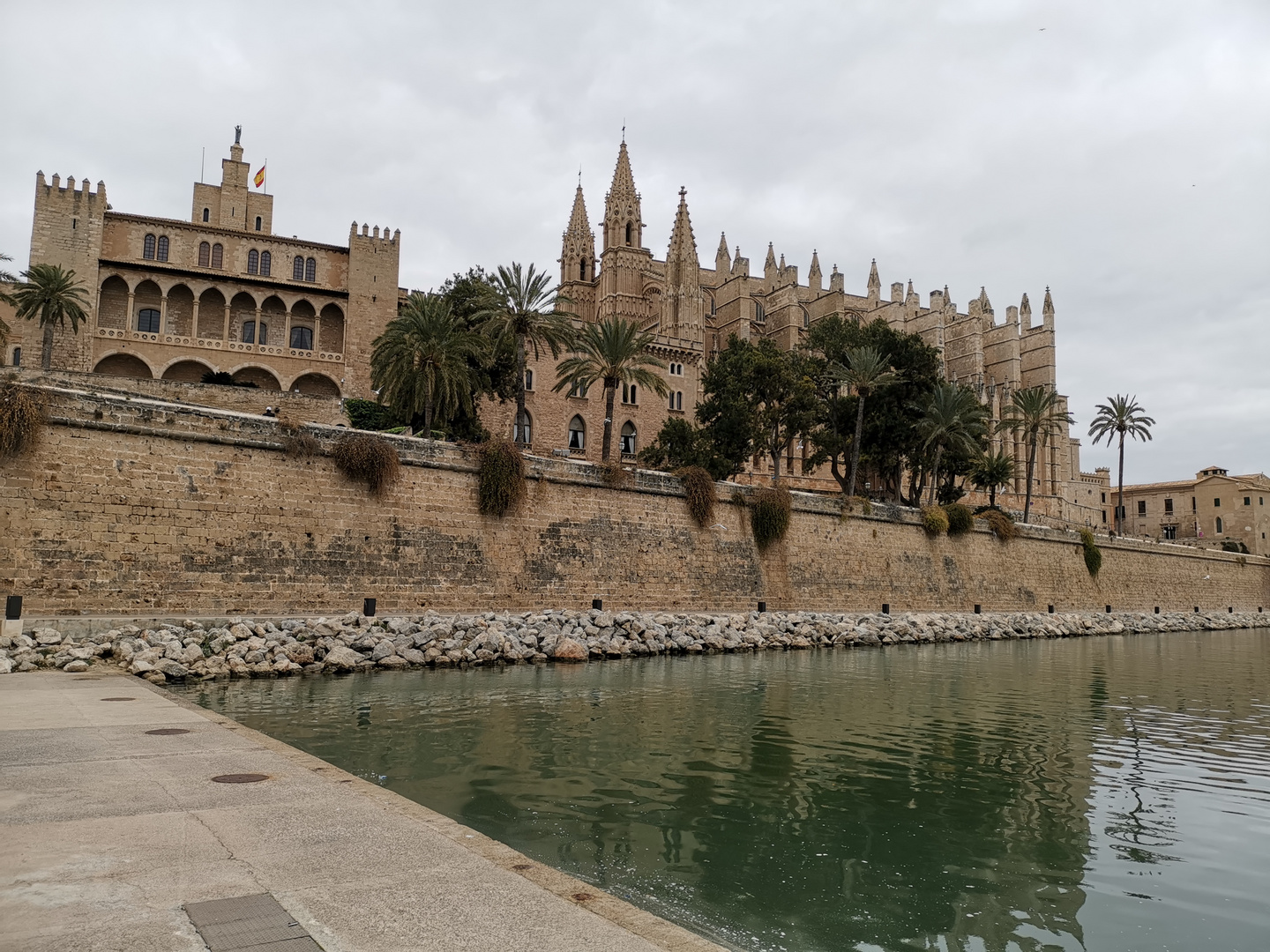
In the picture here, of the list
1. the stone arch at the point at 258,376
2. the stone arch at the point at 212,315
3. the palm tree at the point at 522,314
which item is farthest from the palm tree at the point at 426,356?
the stone arch at the point at 212,315

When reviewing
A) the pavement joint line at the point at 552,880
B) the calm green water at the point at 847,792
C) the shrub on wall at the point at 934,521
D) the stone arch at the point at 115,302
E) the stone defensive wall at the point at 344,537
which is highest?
the stone arch at the point at 115,302

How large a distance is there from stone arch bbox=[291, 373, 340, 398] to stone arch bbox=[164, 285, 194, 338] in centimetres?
592

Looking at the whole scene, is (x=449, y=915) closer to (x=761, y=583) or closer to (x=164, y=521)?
(x=164, y=521)

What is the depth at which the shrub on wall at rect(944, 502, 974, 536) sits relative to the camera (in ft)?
122

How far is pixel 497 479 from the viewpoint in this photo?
76.9 feet

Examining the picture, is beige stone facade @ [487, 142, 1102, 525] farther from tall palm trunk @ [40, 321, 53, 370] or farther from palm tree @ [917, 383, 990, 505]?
tall palm trunk @ [40, 321, 53, 370]

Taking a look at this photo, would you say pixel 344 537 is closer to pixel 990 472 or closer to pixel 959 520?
pixel 959 520

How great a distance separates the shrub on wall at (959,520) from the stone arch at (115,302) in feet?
135

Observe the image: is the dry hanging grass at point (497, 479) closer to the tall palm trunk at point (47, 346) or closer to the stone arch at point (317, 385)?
the tall palm trunk at point (47, 346)

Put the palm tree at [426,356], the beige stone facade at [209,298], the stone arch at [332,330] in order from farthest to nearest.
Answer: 1. the stone arch at [332,330]
2. the beige stone facade at [209,298]
3. the palm tree at [426,356]

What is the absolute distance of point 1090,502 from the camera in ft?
306

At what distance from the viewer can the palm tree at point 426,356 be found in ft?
99.0

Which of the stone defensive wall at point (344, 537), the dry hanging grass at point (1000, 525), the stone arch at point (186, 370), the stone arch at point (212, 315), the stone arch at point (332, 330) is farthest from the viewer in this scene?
the stone arch at point (332, 330)

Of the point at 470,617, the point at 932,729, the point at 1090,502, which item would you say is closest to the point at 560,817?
the point at 932,729
